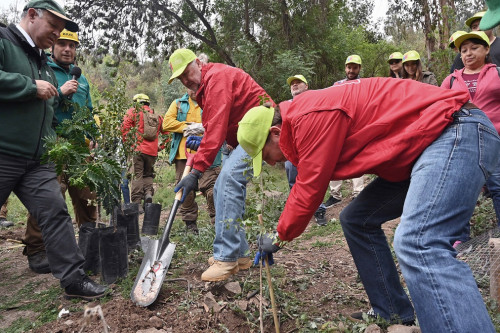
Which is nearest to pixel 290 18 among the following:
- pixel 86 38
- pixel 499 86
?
pixel 86 38

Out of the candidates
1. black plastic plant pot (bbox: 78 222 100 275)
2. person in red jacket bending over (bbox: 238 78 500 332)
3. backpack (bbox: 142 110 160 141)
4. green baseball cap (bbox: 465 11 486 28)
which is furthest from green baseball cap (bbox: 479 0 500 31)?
backpack (bbox: 142 110 160 141)

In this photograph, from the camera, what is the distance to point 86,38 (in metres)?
10.2

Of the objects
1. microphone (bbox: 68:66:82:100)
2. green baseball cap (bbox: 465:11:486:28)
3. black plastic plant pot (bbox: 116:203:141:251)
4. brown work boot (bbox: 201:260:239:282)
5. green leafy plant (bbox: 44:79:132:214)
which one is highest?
green baseball cap (bbox: 465:11:486:28)

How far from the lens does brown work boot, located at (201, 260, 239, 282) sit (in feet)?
10.4

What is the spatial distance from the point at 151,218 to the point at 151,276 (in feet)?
7.04

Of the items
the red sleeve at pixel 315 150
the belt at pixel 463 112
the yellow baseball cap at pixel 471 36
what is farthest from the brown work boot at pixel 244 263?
the yellow baseball cap at pixel 471 36

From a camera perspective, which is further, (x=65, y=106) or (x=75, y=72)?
(x=75, y=72)

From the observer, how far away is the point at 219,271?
319cm

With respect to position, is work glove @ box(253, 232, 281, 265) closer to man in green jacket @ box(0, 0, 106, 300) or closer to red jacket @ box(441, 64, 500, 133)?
man in green jacket @ box(0, 0, 106, 300)

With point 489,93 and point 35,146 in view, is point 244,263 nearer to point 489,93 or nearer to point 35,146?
point 35,146

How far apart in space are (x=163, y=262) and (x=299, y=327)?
4.25 ft

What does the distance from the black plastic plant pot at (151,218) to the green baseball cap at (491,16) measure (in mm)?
4231

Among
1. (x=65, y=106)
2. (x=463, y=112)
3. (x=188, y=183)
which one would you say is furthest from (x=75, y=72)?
(x=463, y=112)

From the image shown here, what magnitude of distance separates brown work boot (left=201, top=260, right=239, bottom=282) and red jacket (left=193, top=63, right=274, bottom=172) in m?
0.80
